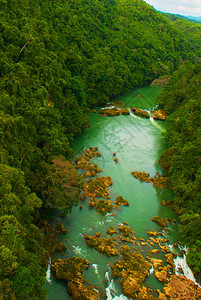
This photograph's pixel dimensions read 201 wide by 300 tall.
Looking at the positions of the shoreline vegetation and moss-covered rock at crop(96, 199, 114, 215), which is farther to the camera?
moss-covered rock at crop(96, 199, 114, 215)

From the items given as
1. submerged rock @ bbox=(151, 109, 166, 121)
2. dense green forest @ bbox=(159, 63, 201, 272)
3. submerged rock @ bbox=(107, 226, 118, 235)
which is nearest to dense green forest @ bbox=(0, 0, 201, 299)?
dense green forest @ bbox=(159, 63, 201, 272)

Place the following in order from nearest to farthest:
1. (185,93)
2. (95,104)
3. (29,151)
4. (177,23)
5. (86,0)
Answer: (29,151) → (185,93) → (95,104) → (86,0) → (177,23)

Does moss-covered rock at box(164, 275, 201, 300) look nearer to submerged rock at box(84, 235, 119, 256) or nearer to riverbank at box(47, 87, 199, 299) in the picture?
riverbank at box(47, 87, 199, 299)

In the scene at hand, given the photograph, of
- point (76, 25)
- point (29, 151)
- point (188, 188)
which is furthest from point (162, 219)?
point (76, 25)

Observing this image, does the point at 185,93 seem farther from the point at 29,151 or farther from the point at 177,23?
the point at 177,23

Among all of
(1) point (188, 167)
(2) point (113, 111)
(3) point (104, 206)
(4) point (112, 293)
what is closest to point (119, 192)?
(3) point (104, 206)
